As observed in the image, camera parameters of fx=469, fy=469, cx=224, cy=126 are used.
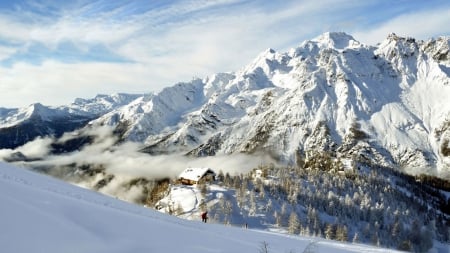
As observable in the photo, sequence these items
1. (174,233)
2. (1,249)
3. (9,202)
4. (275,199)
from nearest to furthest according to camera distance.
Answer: (1,249) → (9,202) → (174,233) → (275,199)

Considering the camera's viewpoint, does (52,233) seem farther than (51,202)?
No

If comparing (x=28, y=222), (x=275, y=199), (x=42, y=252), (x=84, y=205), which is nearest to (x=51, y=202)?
(x=84, y=205)

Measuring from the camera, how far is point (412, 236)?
187m

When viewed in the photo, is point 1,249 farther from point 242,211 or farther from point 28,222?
point 242,211

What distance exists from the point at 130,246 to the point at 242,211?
127 m

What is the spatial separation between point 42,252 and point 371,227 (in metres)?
170

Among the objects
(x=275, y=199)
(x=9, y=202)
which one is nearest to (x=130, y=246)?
(x=9, y=202)

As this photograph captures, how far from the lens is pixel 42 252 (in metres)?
20.7

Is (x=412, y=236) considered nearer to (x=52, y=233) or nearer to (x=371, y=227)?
(x=371, y=227)

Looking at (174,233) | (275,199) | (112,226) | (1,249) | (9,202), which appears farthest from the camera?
(275,199)

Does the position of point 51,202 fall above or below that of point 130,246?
above

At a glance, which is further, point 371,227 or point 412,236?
point 412,236

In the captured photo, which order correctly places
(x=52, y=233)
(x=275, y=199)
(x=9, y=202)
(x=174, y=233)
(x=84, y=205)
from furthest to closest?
(x=275, y=199), (x=174, y=233), (x=84, y=205), (x=9, y=202), (x=52, y=233)

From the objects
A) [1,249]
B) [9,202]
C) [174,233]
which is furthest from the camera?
[174,233]
